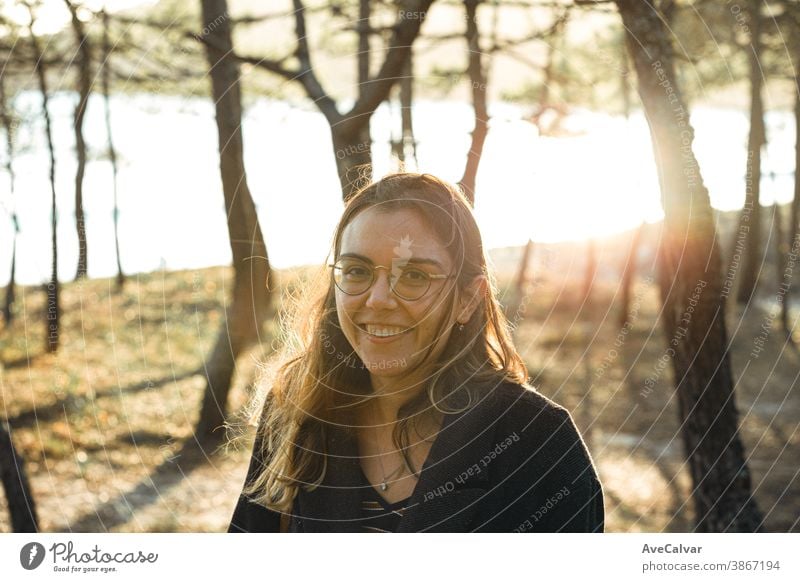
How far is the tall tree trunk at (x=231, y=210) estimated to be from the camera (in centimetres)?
468

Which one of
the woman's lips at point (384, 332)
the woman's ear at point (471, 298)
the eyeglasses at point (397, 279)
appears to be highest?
the eyeglasses at point (397, 279)

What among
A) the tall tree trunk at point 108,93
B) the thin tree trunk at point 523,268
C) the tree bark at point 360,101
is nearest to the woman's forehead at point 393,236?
the tree bark at point 360,101

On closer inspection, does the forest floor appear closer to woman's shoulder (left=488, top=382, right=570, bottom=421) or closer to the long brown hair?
the long brown hair

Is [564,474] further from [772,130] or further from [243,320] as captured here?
[772,130]

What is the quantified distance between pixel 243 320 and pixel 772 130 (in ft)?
30.2

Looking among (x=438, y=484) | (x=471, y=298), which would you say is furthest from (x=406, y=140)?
(x=438, y=484)

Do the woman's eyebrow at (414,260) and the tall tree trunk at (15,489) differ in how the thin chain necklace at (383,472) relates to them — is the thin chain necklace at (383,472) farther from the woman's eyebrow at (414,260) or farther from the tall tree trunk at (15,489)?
the tall tree trunk at (15,489)

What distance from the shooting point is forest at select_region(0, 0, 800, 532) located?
357 centimetres

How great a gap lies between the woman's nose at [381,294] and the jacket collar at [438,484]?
1.08ft

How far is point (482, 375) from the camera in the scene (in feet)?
7.11

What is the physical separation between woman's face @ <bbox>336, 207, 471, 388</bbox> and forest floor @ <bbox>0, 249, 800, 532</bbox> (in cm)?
103

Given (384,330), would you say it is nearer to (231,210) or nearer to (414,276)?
(414,276)

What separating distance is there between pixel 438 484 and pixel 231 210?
3099 mm
